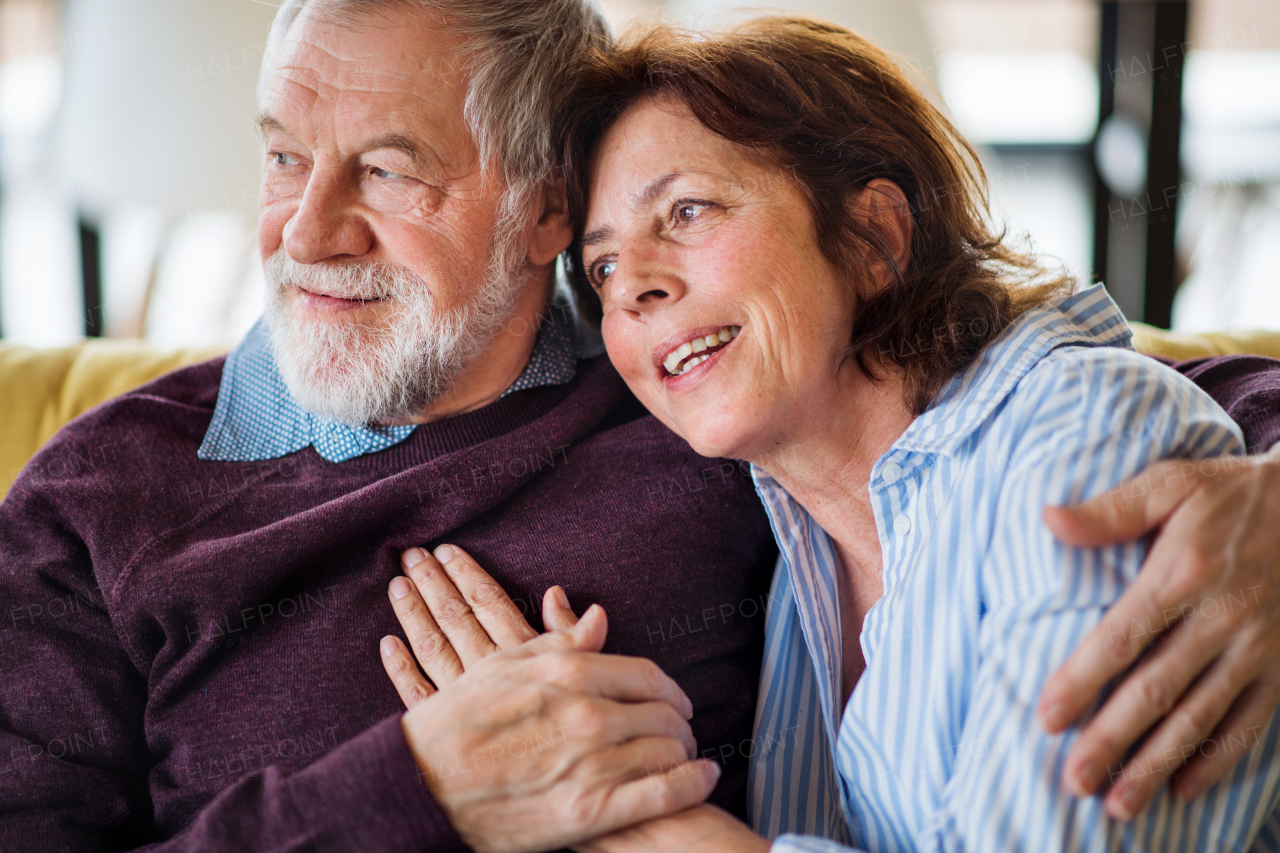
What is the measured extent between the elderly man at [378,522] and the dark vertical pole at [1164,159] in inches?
97.4

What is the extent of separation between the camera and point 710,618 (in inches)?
52.4

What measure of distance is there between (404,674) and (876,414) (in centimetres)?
71

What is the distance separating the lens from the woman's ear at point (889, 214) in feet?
4.13

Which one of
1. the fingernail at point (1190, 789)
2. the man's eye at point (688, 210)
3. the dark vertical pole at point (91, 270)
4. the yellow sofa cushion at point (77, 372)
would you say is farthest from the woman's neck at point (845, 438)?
the dark vertical pole at point (91, 270)

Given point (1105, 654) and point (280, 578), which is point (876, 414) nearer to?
point (1105, 654)

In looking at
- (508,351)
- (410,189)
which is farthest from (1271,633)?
(410,189)

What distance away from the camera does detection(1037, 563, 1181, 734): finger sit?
848 millimetres

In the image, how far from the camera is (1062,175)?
132 inches

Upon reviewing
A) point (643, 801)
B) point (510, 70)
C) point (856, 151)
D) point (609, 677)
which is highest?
point (510, 70)

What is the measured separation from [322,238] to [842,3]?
4.73 feet

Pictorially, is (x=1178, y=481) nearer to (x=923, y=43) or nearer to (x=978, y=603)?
(x=978, y=603)

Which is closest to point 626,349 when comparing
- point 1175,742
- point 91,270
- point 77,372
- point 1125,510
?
point 1125,510

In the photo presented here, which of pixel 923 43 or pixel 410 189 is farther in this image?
pixel 923 43

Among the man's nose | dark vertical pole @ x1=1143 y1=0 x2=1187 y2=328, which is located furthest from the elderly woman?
dark vertical pole @ x1=1143 y1=0 x2=1187 y2=328
